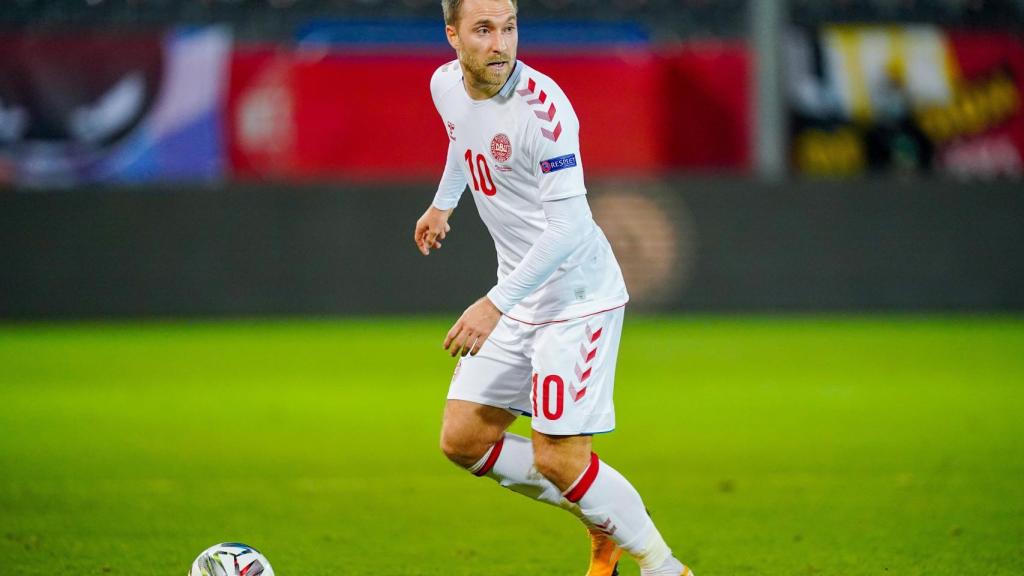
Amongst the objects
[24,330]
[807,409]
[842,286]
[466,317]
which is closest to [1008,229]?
[842,286]

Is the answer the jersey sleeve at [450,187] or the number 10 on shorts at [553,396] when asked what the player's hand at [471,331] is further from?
the jersey sleeve at [450,187]

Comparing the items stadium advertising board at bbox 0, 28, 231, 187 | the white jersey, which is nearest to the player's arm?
the white jersey

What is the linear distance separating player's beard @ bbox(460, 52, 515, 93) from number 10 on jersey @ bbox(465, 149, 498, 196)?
235 millimetres

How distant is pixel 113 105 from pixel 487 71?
11049 millimetres

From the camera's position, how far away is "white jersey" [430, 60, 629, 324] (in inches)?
165

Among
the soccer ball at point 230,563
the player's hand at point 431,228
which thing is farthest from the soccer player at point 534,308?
the soccer ball at point 230,563

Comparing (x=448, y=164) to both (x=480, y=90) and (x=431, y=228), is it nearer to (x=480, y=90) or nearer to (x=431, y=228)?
(x=431, y=228)

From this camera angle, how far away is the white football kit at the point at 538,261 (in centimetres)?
418

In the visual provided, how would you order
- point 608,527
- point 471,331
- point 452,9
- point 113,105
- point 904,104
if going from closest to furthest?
point 471,331 < point 452,9 < point 608,527 < point 113,105 < point 904,104

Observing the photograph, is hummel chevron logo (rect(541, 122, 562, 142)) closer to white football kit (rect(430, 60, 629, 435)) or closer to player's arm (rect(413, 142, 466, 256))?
white football kit (rect(430, 60, 629, 435))

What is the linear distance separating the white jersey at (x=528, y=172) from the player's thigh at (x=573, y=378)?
0.06 m

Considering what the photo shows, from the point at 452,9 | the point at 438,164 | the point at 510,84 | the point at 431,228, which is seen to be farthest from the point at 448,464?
the point at 438,164

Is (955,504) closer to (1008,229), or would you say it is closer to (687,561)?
(687,561)

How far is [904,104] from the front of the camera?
15.4 metres
